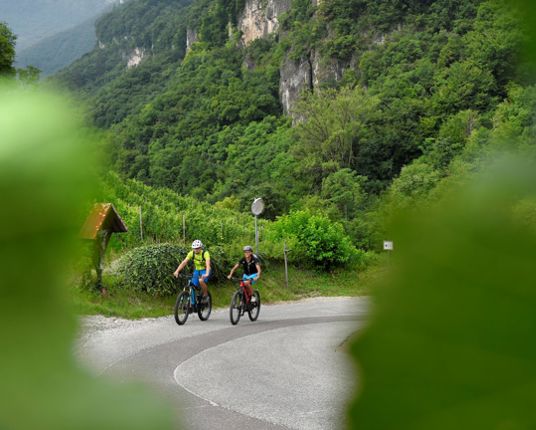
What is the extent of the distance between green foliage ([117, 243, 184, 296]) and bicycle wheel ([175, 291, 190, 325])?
81 cm

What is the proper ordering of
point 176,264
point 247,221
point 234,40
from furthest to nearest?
point 234,40, point 247,221, point 176,264

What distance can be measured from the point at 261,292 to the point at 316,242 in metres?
1.59

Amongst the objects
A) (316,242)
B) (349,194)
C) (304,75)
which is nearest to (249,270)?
(349,194)

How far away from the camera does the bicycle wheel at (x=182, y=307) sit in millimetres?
4234

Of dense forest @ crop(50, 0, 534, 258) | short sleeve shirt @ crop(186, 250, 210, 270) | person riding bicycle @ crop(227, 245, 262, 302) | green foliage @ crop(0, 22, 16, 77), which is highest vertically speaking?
dense forest @ crop(50, 0, 534, 258)

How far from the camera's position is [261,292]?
22.0 ft

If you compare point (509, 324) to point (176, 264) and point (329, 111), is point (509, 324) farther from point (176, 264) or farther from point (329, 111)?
point (329, 111)

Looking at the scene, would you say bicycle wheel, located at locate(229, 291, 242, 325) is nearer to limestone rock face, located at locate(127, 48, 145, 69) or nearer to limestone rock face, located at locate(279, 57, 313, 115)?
limestone rock face, located at locate(279, 57, 313, 115)

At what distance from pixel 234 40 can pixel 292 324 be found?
93.5 ft

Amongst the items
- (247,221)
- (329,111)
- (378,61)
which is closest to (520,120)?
(247,221)

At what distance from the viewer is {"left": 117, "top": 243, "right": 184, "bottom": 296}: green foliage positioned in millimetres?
5209

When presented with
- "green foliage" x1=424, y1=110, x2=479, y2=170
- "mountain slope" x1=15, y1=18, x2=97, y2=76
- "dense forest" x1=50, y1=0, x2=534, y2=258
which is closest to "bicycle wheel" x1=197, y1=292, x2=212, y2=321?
"mountain slope" x1=15, y1=18, x2=97, y2=76

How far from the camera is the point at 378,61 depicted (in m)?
22.0

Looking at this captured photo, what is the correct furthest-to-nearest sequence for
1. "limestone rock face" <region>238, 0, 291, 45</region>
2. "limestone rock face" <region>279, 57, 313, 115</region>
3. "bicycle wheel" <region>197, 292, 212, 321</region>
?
"limestone rock face" <region>238, 0, 291, 45</region>
"limestone rock face" <region>279, 57, 313, 115</region>
"bicycle wheel" <region>197, 292, 212, 321</region>
